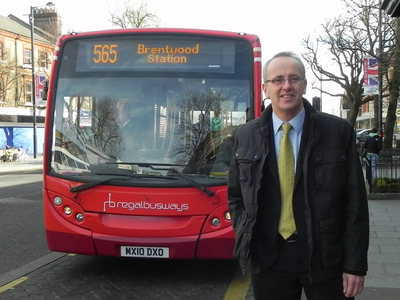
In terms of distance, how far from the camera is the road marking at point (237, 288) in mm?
5129

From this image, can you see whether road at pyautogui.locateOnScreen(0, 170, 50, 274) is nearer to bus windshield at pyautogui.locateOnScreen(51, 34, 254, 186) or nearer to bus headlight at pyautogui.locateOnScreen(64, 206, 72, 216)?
bus headlight at pyautogui.locateOnScreen(64, 206, 72, 216)

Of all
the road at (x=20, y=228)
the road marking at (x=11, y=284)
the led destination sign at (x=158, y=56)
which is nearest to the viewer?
the road marking at (x=11, y=284)

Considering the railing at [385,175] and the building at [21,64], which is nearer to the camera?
the railing at [385,175]

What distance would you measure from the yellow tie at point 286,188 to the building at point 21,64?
3627 cm

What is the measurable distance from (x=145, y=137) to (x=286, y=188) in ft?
10.2

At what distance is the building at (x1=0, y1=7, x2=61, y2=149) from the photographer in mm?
38125

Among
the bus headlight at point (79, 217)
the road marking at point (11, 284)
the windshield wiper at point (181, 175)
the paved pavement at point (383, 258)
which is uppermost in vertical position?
the windshield wiper at point (181, 175)

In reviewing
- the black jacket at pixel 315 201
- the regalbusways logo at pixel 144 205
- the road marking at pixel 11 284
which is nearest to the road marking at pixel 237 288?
the regalbusways logo at pixel 144 205

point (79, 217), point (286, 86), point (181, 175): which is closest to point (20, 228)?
point (79, 217)

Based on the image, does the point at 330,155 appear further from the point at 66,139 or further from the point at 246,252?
the point at 66,139

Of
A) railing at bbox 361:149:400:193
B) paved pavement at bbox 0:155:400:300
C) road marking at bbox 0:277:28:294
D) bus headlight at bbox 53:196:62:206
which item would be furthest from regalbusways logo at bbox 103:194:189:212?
railing at bbox 361:149:400:193

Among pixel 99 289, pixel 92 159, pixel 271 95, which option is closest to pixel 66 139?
pixel 92 159

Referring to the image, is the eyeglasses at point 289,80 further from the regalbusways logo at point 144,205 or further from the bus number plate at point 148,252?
the bus number plate at point 148,252

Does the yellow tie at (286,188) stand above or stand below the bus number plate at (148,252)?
above
